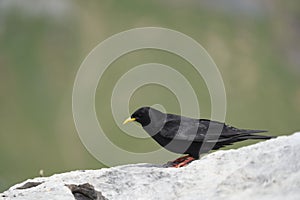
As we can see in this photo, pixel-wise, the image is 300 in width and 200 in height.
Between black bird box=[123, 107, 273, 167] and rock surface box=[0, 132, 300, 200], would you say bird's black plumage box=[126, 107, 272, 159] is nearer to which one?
black bird box=[123, 107, 273, 167]

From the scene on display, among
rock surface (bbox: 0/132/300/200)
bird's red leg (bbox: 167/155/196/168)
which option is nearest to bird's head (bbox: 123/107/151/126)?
bird's red leg (bbox: 167/155/196/168)

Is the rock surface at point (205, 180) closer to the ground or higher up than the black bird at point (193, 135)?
closer to the ground

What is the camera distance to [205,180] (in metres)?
6.62

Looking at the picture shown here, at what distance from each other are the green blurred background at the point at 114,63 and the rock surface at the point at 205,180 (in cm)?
2162

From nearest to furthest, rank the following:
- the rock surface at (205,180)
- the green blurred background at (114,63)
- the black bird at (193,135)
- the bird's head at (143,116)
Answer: the rock surface at (205,180) → the black bird at (193,135) → the bird's head at (143,116) → the green blurred background at (114,63)

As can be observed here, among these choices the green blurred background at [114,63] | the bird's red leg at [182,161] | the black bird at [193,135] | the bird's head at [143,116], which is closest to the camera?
the bird's red leg at [182,161]

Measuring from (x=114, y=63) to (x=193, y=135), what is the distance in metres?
27.2

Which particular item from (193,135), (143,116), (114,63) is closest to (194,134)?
(193,135)

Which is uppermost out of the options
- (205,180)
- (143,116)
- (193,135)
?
(143,116)

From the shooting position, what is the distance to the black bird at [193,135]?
9234 mm

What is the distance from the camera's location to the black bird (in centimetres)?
923

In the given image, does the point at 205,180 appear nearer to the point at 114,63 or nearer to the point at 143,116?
the point at 143,116

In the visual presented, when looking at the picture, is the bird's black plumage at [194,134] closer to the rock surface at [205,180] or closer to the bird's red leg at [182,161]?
the bird's red leg at [182,161]

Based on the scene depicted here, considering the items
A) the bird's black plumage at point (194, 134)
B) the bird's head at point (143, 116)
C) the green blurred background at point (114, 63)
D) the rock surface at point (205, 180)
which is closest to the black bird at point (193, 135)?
the bird's black plumage at point (194, 134)
